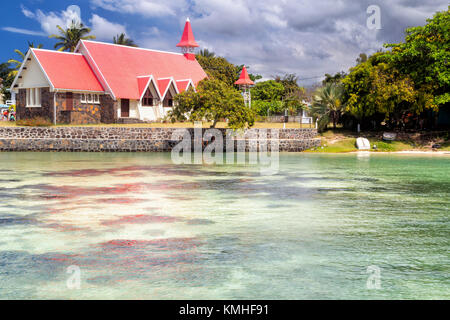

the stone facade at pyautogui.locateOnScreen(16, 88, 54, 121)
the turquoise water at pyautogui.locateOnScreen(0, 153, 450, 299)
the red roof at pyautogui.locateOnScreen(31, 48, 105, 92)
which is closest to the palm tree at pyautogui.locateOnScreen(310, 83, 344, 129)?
the red roof at pyautogui.locateOnScreen(31, 48, 105, 92)

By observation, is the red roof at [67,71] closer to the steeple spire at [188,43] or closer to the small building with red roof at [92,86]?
the small building with red roof at [92,86]

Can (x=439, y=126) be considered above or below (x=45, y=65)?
below

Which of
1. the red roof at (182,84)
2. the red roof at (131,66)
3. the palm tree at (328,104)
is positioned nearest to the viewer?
the palm tree at (328,104)

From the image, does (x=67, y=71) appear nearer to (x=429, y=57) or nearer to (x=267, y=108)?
(x=267, y=108)

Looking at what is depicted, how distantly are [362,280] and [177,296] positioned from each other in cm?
288

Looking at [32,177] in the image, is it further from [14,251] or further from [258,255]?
[258,255]

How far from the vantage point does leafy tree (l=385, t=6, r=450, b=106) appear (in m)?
37.9

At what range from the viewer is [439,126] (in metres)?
44.2

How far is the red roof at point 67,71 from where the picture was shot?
138 feet

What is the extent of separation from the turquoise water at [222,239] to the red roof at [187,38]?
41.8 meters

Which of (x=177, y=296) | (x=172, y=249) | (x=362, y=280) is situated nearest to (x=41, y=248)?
(x=172, y=249)

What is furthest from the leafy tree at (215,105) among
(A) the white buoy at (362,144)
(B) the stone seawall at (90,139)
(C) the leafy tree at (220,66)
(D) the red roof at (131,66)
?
(C) the leafy tree at (220,66)

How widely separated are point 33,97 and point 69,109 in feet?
14.2
